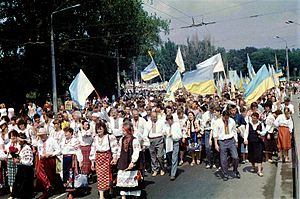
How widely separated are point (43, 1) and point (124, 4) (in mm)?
10458

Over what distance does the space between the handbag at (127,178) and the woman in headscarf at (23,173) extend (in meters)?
1.84

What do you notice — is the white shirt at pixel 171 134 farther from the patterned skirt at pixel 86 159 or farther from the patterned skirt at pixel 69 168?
the patterned skirt at pixel 69 168

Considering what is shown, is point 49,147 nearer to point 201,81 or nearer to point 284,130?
point 284,130

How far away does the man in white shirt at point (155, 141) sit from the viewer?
1196 cm

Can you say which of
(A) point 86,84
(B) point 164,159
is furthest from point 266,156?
(A) point 86,84

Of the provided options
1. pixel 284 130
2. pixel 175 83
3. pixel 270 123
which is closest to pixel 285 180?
pixel 284 130

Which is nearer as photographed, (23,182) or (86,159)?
(23,182)

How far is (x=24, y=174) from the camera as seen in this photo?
30.3 ft

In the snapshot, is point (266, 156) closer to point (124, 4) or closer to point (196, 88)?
point (196, 88)

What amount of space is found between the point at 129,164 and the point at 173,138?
2.90 metres

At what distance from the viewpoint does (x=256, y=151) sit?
451 inches

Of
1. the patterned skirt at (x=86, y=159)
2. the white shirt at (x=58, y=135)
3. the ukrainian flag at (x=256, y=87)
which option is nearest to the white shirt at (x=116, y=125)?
the patterned skirt at (x=86, y=159)

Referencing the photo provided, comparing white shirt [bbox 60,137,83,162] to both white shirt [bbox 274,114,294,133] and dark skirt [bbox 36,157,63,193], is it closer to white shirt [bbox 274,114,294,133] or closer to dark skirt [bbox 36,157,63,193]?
dark skirt [bbox 36,157,63,193]

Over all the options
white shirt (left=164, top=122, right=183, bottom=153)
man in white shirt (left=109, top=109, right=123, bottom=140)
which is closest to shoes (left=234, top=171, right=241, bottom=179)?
white shirt (left=164, top=122, right=183, bottom=153)
